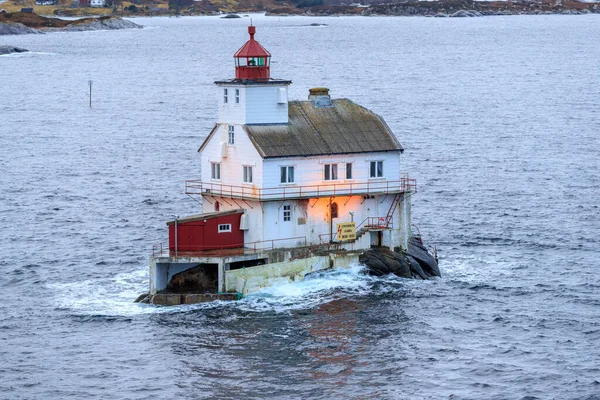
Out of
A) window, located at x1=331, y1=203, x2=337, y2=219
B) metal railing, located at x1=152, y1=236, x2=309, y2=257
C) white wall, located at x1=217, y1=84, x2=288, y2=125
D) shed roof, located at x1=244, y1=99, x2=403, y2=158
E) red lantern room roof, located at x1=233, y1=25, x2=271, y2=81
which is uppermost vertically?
red lantern room roof, located at x1=233, y1=25, x2=271, y2=81

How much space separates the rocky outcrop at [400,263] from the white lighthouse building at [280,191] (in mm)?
702

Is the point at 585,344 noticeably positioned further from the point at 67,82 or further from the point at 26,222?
the point at 67,82

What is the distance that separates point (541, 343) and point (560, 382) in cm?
513

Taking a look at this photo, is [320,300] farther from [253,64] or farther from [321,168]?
[253,64]

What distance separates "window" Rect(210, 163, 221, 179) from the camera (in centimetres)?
6388

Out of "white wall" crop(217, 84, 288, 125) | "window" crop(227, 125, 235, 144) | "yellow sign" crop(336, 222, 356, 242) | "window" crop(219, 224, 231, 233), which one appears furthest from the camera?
"window" crop(227, 125, 235, 144)

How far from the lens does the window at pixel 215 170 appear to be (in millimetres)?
63875

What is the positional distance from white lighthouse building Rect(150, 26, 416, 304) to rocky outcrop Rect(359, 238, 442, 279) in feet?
2.30

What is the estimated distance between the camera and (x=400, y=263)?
63.5 m

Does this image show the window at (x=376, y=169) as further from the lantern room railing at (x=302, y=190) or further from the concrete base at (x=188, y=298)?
the concrete base at (x=188, y=298)

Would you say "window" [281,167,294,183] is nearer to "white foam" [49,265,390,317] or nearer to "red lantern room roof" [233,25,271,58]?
"white foam" [49,265,390,317]

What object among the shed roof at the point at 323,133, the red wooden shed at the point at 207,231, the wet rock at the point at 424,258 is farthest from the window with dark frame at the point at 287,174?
the wet rock at the point at 424,258

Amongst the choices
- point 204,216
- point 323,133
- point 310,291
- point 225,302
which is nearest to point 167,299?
point 225,302

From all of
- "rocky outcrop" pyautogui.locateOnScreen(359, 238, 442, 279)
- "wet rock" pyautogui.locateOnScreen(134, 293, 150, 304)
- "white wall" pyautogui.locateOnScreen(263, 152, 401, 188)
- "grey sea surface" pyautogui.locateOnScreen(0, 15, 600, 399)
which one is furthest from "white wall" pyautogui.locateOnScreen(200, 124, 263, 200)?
"rocky outcrop" pyautogui.locateOnScreen(359, 238, 442, 279)
